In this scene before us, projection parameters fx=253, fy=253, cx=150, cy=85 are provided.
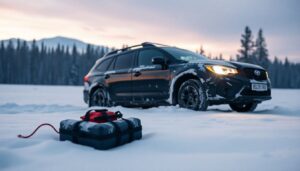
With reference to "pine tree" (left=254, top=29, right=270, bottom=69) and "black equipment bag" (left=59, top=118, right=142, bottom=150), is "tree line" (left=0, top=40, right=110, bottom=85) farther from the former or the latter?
"black equipment bag" (left=59, top=118, right=142, bottom=150)

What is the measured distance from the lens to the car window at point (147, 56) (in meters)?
6.07

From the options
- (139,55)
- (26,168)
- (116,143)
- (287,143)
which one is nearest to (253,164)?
(287,143)

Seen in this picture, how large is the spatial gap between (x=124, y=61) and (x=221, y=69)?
278 cm

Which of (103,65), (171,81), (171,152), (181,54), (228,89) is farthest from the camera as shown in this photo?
(103,65)

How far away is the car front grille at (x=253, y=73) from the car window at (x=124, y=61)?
283 centimetres

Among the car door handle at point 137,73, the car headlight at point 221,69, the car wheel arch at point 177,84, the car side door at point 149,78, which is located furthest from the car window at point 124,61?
the car headlight at point 221,69

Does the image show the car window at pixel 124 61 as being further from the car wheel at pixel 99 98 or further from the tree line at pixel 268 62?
the tree line at pixel 268 62

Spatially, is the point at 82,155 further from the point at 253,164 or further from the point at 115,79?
the point at 115,79

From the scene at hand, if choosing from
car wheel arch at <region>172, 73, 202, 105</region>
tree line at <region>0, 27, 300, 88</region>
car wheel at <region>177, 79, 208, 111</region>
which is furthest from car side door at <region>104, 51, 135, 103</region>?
tree line at <region>0, 27, 300, 88</region>

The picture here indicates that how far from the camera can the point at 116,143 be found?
215 cm

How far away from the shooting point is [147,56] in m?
6.27

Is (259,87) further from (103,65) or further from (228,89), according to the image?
(103,65)

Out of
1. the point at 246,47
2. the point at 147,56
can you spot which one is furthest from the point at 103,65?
the point at 246,47

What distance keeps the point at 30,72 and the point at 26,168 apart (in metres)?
88.0
